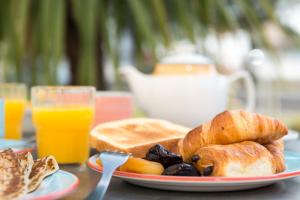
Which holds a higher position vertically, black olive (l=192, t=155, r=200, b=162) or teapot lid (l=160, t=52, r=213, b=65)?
teapot lid (l=160, t=52, r=213, b=65)

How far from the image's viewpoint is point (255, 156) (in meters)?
0.49

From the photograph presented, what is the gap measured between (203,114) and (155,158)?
0.43 m

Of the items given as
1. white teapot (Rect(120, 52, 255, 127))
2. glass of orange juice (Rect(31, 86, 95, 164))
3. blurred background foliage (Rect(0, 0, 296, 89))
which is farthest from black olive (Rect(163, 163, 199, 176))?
blurred background foliage (Rect(0, 0, 296, 89))

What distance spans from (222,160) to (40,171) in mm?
165

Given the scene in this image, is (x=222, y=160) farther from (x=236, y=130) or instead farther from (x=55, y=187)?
(x=55, y=187)

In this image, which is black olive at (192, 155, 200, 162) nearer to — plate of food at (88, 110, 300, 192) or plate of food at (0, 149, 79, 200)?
plate of food at (88, 110, 300, 192)

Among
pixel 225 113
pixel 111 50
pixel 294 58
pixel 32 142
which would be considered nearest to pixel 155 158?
pixel 225 113

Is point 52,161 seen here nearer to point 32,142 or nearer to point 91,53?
point 32,142

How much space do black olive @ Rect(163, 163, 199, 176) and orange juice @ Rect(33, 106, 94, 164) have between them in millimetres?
232

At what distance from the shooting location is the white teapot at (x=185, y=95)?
0.94m

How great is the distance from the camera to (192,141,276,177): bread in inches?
18.9

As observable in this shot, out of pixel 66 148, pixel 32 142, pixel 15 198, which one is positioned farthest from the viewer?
pixel 32 142

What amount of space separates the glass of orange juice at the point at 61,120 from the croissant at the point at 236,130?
0.20m

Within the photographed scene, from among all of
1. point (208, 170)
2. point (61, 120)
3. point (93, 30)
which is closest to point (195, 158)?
point (208, 170)
